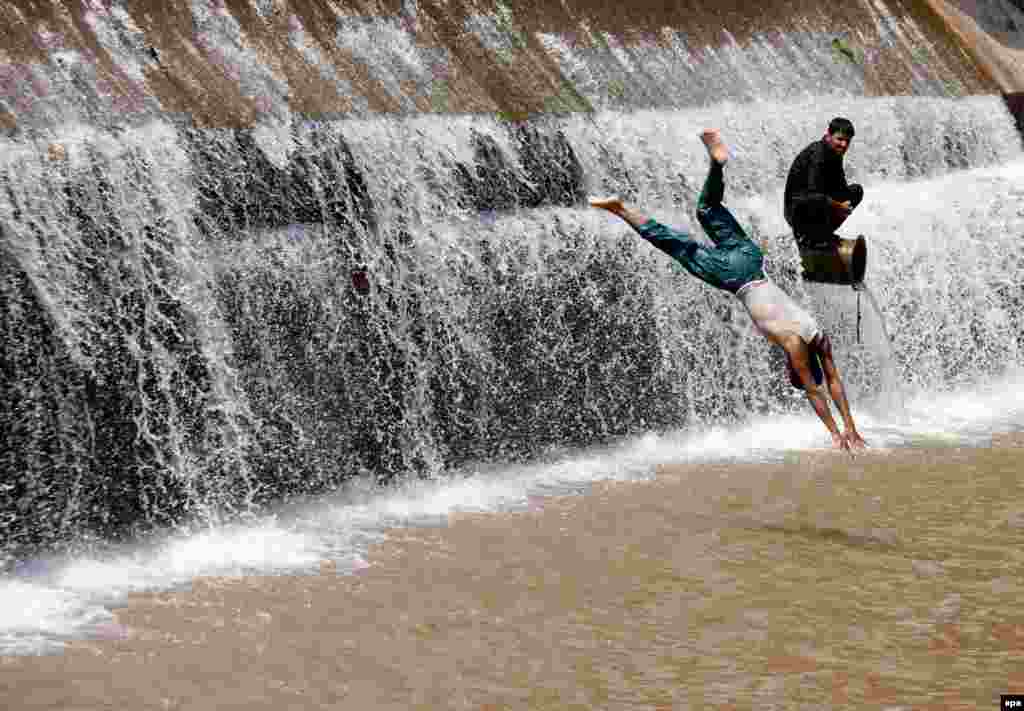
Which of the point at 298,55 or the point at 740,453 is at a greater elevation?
the point at 298,55

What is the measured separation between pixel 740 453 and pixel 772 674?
5.80m

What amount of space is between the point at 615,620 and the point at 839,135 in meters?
3.45

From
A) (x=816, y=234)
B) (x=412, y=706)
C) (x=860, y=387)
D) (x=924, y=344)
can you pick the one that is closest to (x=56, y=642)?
(x=412, y=706)

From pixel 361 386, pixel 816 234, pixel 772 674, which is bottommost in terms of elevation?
pixel 772 674

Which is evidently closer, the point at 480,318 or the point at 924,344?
the point at 480,318

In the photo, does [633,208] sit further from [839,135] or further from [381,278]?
[381,278]

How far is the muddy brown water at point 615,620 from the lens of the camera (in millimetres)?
7547

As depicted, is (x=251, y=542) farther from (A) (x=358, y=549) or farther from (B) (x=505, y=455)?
(B) (x=505, y=455)

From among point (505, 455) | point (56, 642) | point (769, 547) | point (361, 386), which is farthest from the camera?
point (505, 455)

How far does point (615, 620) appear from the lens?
8641 millimetres

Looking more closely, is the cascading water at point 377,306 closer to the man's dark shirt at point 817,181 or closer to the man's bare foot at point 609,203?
the man's bare foot at point 609,203

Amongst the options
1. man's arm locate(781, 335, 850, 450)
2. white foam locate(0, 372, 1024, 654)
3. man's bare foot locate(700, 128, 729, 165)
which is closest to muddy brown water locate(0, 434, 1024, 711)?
white foam locate(0, 372, 1024, 654)

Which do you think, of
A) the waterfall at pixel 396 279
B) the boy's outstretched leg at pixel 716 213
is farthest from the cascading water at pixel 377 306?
the boy's outstretched leg at pixel 716 213

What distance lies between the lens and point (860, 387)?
15602 mm
